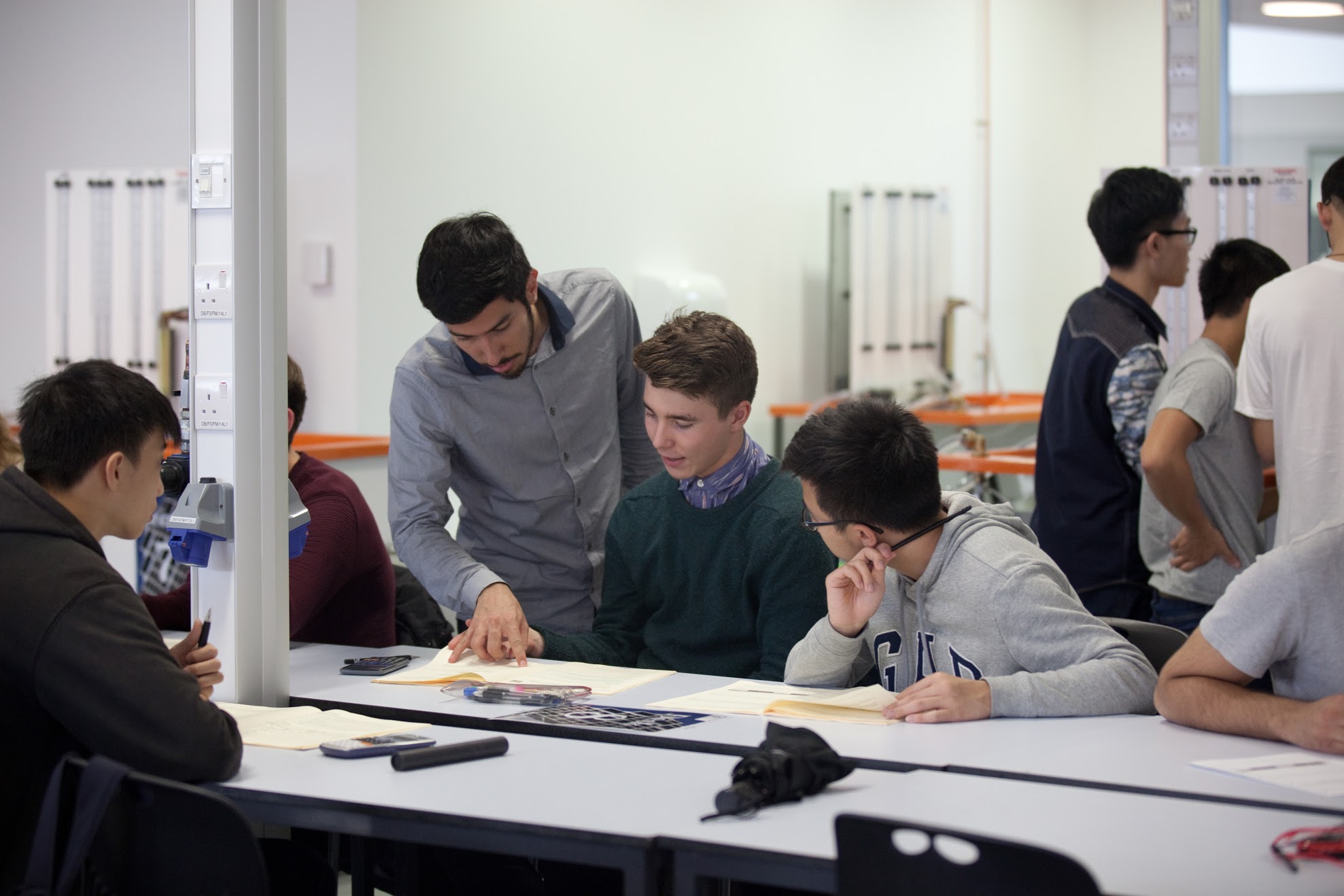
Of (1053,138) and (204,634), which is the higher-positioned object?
(1053,138)

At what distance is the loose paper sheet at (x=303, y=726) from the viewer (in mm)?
2000

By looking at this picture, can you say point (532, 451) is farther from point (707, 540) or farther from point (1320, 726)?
point (1320, 726)

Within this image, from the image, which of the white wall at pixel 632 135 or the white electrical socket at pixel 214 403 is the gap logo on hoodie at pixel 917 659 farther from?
the white wall at pixel 632 135

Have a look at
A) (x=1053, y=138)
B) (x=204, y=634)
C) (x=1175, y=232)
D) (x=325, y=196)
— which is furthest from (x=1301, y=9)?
(x=204, y=634)

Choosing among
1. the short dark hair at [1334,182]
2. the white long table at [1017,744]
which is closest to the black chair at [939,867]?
the white long table at [1017,744]

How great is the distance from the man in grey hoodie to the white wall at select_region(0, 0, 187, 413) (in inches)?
153

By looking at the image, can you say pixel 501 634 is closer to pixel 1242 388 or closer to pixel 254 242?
pixel 254 242

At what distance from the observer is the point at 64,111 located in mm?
5680

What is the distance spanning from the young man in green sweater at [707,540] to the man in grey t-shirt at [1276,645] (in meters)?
0.76

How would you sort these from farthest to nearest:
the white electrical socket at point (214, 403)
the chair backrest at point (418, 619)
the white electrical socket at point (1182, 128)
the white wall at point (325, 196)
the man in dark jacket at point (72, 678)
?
the white wall at point (325, 196) → the white electrical socket at point (1182, 128) → the chair backrest at point (418, 619) → the white electrical socket at point (214, 403) → the man in dark jacket at point (72, 678)

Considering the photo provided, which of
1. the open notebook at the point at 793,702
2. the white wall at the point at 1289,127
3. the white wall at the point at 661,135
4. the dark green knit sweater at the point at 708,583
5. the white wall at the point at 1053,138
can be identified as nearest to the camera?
the open notebook at the point at 793,702

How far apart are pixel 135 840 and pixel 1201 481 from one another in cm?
254

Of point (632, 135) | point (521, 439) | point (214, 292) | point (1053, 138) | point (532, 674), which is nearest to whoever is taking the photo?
point (214, 292)

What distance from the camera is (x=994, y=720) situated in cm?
206
